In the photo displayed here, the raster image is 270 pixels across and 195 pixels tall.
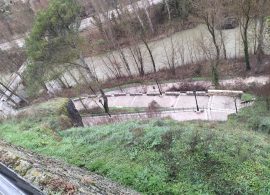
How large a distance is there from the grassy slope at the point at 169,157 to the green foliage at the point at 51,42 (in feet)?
39.8

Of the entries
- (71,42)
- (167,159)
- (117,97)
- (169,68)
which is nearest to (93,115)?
(117,97)

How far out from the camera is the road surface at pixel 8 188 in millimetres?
4449

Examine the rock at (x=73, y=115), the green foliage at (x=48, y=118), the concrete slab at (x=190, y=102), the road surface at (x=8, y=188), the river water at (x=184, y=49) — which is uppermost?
the road surface at (x=8, y=188)

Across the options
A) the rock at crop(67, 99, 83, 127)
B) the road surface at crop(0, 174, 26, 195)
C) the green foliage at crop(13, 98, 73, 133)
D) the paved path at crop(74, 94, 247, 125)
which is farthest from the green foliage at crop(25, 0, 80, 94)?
the road surface at crop(0, 174, 26, 195)

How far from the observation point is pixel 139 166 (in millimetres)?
9930

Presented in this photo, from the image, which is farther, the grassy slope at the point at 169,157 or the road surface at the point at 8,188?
the grassy slope at the point at 169,157

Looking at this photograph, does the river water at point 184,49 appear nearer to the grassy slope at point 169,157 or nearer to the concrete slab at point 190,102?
the concrete slab at point 190,102

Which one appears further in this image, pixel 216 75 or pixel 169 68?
pixel 169 68

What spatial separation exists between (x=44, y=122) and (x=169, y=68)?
18.4 metres

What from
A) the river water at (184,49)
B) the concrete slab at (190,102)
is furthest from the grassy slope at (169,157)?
the river water at (184,49)

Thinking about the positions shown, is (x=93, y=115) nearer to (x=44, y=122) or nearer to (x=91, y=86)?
(x=91, y=86)

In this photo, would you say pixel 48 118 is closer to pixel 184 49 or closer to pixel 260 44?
pixel 260 44

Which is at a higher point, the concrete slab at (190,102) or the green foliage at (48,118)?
the green foliage at (48,118)

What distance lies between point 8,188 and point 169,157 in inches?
246
